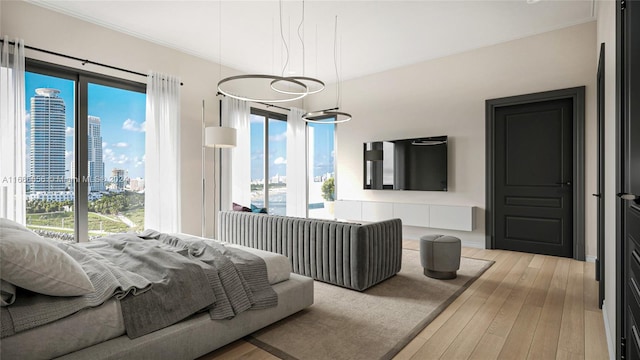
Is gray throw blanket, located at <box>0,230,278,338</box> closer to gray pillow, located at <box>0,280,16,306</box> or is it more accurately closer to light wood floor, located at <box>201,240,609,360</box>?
gray pillow, located at <box>0,280,16,306</box>

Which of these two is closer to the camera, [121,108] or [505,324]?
[505,324]

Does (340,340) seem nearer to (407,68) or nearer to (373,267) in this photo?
(373,267)

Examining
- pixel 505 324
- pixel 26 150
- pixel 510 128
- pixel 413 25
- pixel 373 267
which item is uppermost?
pixel 413 25

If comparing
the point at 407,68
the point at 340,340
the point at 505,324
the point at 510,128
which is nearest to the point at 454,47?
the point at 407,68

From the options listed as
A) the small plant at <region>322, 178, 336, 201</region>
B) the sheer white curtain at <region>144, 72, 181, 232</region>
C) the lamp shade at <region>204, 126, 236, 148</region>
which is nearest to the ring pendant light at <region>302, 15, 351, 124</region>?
the lamp shade at <region>204, 126, 236, 148</region>

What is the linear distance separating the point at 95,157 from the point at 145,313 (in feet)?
10.1

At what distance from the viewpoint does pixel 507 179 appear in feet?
15.5

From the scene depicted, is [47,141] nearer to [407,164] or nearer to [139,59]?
[139,59]

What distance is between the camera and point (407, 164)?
5492 mm

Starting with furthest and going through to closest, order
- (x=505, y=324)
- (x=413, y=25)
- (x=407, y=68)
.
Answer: (x=407, y=68) → (x=413, y=25) → (x=505, y=324)

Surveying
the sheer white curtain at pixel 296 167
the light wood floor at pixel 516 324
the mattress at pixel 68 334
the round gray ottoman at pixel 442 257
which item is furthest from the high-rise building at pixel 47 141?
the round gray ottoman at pixel 442 257

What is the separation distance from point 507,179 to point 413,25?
2461 mm

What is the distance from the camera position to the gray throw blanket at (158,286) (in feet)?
4.98

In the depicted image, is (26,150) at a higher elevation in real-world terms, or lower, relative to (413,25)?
lower
